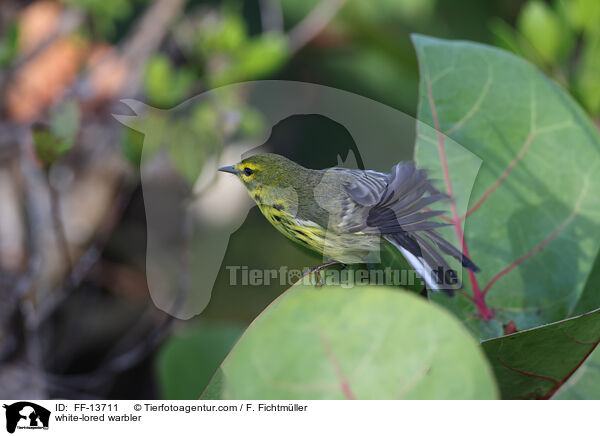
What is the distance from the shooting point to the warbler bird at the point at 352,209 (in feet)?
1.03

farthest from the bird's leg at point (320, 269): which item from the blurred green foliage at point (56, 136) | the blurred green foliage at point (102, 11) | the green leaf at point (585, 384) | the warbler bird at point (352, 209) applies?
the blurred green foliage at point (102, 11)

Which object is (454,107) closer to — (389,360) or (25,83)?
(389,360)

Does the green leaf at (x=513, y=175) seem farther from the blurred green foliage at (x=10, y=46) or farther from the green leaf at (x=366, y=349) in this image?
the blurred green foliage at (x=10, y=46)

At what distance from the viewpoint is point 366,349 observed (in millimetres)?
234

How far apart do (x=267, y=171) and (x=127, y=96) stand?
19.7 inches

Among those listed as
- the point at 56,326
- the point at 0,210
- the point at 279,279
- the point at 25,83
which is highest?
the point at 279,279

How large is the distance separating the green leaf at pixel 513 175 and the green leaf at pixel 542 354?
0.04 metres

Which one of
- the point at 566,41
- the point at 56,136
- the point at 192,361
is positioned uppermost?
the point at 566,41

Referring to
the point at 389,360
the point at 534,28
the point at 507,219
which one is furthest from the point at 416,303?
the point at 534,28

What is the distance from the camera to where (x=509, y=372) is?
0.28m

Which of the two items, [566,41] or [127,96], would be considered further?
[127,96]

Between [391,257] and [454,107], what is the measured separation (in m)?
0.10

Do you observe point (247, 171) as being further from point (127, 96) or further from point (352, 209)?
point (127, 96)
